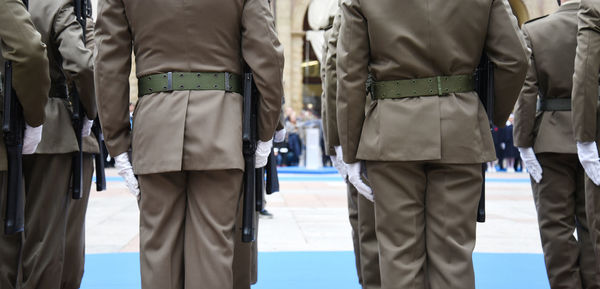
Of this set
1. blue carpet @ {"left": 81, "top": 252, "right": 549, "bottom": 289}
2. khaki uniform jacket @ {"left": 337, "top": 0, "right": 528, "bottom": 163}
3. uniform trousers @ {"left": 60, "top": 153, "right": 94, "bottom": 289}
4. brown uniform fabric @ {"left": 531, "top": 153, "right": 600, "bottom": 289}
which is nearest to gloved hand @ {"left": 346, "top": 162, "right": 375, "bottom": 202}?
khaki uniform jacket @ {"left": 337, "top": 0, "right": 528, "bottom": 163}

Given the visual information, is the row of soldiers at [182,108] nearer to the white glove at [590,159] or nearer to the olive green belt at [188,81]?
the olive green belt at [188,81]

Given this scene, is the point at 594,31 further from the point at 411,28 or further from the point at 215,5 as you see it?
the point at 215,5

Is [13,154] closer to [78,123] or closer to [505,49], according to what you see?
[78,123]

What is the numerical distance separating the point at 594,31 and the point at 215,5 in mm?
2084

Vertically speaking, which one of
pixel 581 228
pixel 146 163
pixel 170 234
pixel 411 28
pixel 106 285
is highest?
pixel 411 28

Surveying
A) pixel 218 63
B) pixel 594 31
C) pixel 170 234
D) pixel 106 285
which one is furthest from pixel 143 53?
pixel 594 31

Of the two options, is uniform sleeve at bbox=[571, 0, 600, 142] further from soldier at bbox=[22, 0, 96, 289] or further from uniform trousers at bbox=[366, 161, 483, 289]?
soldier at bbox=[22, 0, 96, 289]

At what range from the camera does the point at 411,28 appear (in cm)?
285

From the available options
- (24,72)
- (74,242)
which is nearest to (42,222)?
(74,242)

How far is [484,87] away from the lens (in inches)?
120

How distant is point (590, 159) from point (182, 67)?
2.26 m

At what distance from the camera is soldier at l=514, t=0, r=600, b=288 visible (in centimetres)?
392

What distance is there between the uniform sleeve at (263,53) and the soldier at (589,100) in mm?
1721

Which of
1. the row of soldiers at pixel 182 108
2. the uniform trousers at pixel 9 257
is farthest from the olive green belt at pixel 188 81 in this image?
the uniform trousers at pixel 9 257
